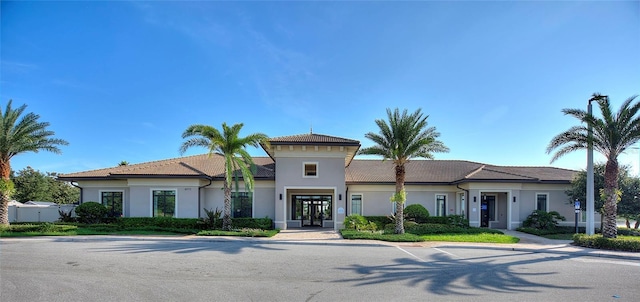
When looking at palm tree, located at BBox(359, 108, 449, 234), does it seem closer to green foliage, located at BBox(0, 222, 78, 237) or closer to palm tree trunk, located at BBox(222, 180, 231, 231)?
palm tree trunk, located at BBox(222, 180, 231, 231)

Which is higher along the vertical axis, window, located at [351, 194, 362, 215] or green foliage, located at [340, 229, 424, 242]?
window, located at [351, 194, 362, 215]

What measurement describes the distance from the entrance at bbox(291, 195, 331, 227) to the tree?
16084 millimetres

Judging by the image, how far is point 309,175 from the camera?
22250 mm

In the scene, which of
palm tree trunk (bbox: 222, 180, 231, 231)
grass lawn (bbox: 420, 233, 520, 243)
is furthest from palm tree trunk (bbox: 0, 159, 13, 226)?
grass lawn (bbox: 420, 233, 520, 243)

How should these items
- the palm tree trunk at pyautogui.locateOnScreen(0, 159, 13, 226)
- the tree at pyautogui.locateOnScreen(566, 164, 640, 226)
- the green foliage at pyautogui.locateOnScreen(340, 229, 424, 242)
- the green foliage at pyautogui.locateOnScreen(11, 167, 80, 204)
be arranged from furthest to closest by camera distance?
the green foliage at pyautogui.locateOnScreen(11, 167, 80, 204), the tree at pyautogui.locateOnScreen(566, 164, 640, 226), the palm tree trunk at pyautogui.locateOnScreen(0, 159, 13, 226), the green foliage at pyautogui.locateOnScreen(340, 229, 424, 242)

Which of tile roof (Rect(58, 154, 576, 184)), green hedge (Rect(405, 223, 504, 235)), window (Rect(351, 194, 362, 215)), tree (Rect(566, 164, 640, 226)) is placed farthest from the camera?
window (Rect(351, 194, 362, 215))

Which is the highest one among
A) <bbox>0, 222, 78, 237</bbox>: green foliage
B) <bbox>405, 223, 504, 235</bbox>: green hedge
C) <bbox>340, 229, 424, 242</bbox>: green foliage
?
<bbox>0, 222, 78, 237</bbox>: green foliage

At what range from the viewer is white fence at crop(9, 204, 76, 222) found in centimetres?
2514

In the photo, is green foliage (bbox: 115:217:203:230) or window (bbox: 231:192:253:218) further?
window (bbox: 231:192:253:218)

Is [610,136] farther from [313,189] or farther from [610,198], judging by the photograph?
[313,189]

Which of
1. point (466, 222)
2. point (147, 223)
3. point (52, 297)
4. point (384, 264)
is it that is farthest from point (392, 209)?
point (52, 297)

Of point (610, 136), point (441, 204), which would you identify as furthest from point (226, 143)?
point (610, 136)

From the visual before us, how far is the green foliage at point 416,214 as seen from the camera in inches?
903

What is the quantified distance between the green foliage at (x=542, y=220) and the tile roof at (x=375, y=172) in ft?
7.37
